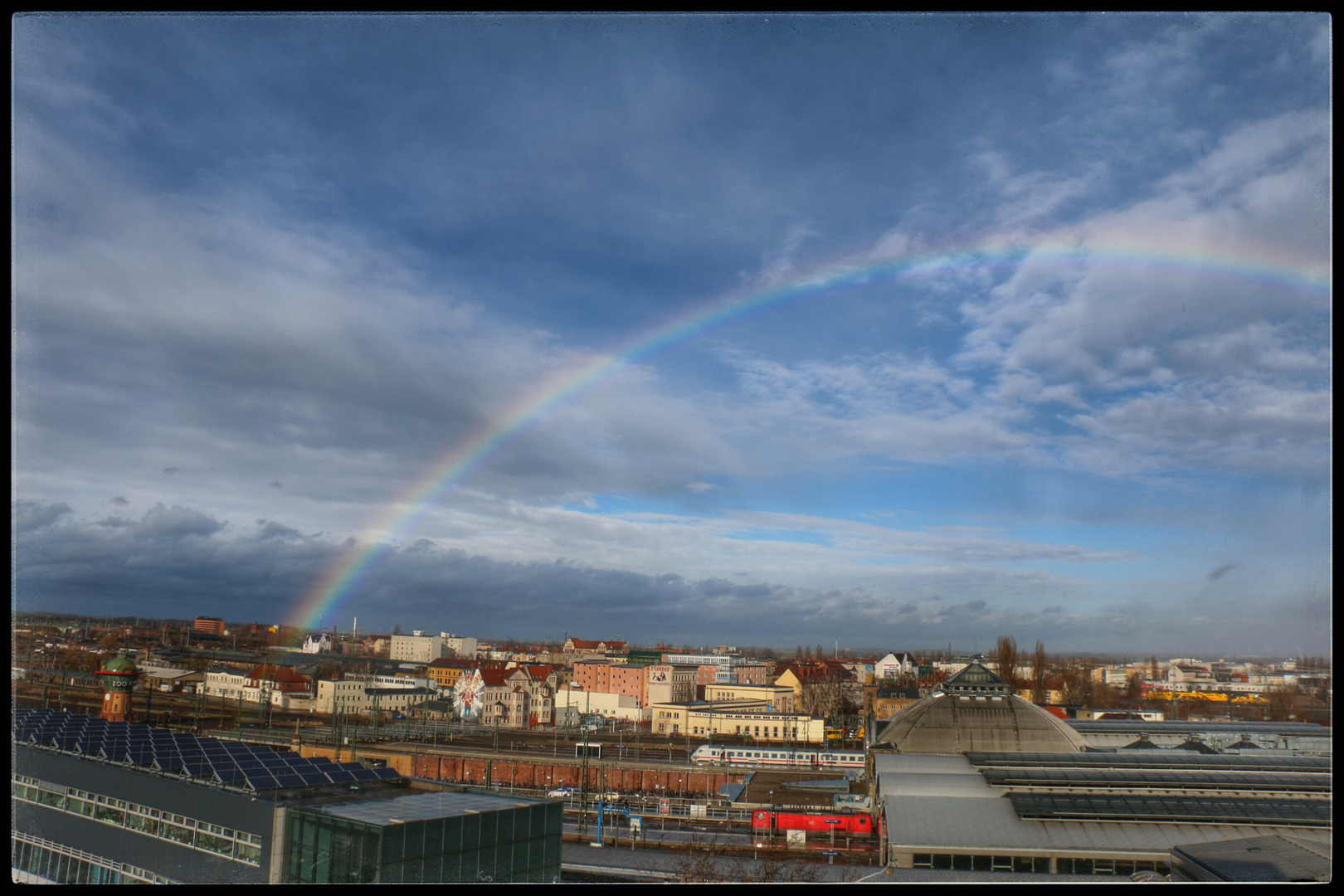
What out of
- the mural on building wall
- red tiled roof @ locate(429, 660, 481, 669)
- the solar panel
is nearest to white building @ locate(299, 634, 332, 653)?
red tiled roof @ locate(429, 660, 481, 669)

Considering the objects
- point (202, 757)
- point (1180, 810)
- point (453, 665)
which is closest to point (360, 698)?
point (453, 665)

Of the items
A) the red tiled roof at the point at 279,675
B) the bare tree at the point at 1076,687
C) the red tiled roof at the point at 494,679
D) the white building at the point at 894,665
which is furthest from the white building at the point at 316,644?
the bare tree at the point at 1076,687

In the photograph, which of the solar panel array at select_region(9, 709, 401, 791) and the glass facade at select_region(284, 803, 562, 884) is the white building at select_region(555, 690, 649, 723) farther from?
the glass facade at select_region(284, 803, 562, 884)

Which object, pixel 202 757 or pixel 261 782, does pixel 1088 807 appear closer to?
pixel 261 782

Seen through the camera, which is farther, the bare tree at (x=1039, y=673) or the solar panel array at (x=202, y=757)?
the bare tree at (x=1039, y=673)

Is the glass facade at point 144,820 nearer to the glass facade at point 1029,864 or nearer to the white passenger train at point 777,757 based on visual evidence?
the glass facade at point 1029,864

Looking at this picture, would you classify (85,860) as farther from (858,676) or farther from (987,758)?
(858,676)
